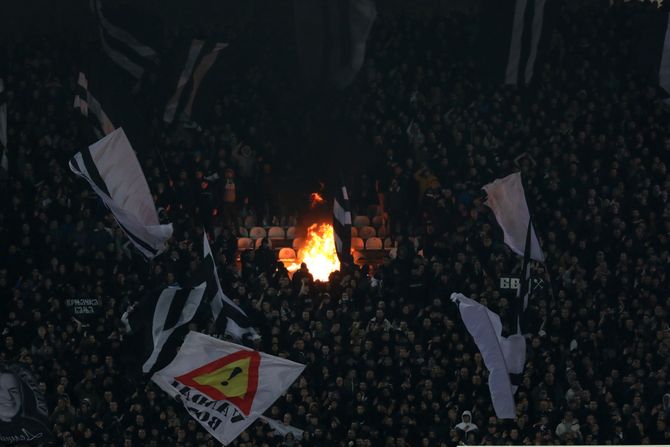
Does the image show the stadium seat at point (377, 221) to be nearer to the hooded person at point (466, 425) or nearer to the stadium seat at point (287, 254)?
the stadium seat at point (287, 254)

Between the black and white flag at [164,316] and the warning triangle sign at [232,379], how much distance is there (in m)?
0.70

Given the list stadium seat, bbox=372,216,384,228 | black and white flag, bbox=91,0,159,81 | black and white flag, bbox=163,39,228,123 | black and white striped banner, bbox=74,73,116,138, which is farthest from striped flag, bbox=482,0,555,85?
black and white striped banner, bbox=74,73,116,138

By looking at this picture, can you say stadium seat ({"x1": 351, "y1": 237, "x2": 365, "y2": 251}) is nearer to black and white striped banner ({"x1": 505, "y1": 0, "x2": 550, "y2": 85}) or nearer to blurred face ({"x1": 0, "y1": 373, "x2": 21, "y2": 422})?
black and white striped banner ({"x1": 505, "y1": 0, "x2": 550, "y2": 85})

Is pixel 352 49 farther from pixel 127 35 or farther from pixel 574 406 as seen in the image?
pixel 574 406

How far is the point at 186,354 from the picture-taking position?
2609cm

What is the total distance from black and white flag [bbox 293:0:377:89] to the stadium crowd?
199 cm

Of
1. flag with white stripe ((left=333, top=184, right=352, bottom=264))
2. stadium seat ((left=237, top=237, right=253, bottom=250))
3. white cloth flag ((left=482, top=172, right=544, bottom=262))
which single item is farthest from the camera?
stadium seat ((left=237, top=237, right=253, bottom=250))

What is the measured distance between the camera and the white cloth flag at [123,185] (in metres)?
27.5

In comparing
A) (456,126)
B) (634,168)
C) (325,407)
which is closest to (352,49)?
(456,126)

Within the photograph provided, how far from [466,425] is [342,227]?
15.0ft

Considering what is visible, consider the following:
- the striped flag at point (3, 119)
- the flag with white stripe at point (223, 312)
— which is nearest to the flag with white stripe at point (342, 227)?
the flag with white stripe at point (223, 312)

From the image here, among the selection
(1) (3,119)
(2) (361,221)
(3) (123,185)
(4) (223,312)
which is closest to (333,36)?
(2) (361,221)

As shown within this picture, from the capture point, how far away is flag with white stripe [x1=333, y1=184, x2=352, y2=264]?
2948 centimetres

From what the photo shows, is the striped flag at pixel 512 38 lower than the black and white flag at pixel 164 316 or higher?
higher
